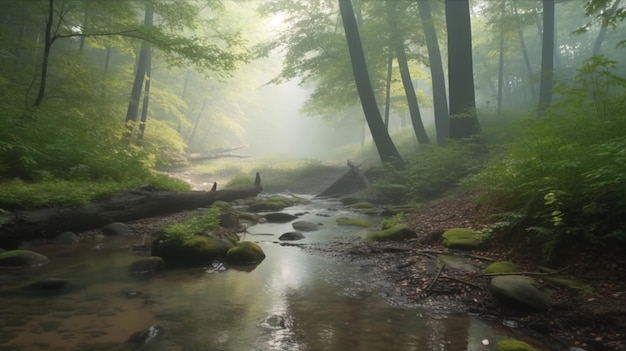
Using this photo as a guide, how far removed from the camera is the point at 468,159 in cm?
1081

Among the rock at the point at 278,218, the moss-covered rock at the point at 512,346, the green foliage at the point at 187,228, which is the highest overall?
the green foliage at the point at 187,228

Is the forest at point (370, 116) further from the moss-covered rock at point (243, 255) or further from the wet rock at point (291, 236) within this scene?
the moss-covered rock at point (243, 255)

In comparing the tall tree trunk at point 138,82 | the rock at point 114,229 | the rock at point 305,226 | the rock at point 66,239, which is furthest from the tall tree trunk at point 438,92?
the rock at point 66,239

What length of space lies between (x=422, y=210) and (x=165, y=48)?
914 centimetres

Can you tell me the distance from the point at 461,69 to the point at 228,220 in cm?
984

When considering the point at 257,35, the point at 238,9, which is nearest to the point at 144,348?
the point at 238,9

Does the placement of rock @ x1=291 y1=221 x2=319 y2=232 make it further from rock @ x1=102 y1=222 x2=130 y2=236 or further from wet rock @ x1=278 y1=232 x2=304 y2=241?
rock @ x1=102 y1=222 x2=130 y2=236

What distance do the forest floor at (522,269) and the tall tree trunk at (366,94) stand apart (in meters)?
8.51

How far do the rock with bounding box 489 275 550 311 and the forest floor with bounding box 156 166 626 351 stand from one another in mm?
79

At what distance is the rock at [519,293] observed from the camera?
3.47 meters

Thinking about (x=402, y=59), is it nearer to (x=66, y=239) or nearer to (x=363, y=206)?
(x=363, y=206)

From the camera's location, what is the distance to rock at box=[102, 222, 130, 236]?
7300 millimetres

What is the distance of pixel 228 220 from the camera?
28.8 feet

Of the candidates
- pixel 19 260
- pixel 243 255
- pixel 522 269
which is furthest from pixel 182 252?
pixel 522 269
